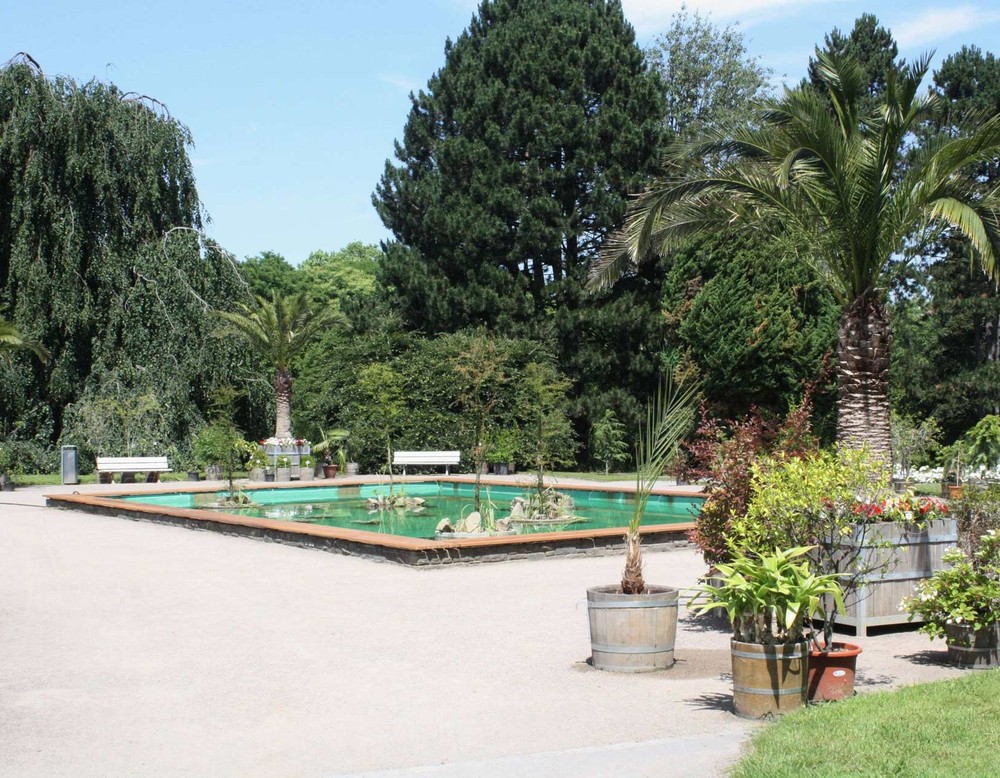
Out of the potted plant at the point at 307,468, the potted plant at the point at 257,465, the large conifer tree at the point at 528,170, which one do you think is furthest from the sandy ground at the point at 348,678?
the large conifer tree at the point at 528,170

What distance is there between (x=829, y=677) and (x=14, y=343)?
23337mm

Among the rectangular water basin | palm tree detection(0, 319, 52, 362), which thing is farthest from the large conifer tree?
palm tree detection(0, 319, 52, 362)

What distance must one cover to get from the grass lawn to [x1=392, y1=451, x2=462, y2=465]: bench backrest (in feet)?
72.8

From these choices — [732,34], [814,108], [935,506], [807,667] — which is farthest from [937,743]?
[732,34]

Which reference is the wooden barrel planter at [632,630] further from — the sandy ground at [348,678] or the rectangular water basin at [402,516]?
the rectangular water basin at [402,516]

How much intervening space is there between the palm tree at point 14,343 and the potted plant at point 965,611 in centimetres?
2255

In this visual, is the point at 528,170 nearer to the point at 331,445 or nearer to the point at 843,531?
the point at 331,445

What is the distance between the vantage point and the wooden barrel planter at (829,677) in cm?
602

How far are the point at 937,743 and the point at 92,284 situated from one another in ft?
93.5

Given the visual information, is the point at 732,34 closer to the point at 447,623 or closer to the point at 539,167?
the point at 539,167

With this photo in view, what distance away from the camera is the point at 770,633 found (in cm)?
600

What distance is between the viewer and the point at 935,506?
852 centimetres

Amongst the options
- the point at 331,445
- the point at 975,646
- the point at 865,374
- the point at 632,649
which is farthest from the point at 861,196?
the point at 331,445

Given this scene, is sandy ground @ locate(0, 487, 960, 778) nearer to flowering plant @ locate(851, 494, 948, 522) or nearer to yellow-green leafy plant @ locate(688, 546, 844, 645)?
yellow-green leafy plant @ locate(688, 546, 844, 645)
